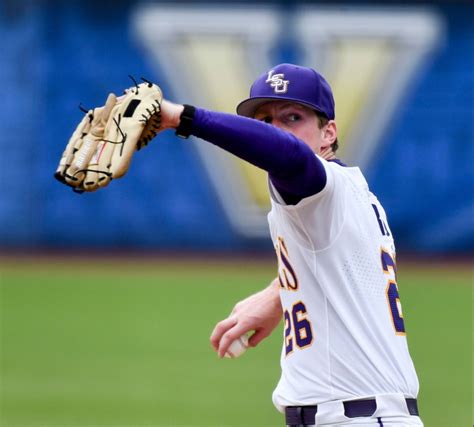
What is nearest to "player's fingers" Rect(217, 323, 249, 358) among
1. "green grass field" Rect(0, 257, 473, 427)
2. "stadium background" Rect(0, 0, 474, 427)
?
"green grass field" Rect(0, 257, 473, 427)

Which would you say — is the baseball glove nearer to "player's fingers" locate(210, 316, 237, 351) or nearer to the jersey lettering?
the jersey lettering

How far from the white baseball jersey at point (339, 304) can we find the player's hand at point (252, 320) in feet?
1.32

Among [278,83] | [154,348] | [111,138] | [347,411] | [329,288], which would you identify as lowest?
[347,411]

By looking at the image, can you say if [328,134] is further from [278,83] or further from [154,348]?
[154,348]

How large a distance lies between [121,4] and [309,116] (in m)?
15.5

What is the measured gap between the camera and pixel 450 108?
1858 centimetres

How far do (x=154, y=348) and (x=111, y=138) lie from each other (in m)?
7.81

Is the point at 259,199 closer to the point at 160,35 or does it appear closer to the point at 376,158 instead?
the point at 376,158

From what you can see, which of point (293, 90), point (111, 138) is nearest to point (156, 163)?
point (293, 90)

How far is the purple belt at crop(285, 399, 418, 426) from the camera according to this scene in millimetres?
3445

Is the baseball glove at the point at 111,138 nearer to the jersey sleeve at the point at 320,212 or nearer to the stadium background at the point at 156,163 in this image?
the jersey sleeve at the point at 320,212

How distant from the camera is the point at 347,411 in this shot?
3449mm

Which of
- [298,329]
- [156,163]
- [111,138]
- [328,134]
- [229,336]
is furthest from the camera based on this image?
[156,163]

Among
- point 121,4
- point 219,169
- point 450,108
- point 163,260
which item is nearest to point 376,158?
point 450,108
